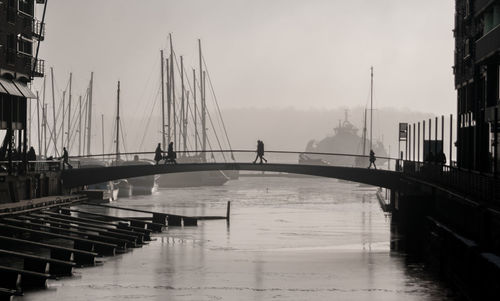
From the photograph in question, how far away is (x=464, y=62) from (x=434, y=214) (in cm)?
1864

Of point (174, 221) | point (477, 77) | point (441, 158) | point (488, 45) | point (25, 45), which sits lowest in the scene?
point (174, 221)

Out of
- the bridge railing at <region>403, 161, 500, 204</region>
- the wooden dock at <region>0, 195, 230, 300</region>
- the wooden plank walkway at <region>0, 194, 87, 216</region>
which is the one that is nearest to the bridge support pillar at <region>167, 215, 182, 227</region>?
the wooden dock at <region>0, 195, 230, 300</region>

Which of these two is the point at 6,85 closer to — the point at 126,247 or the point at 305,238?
the point at 126,247

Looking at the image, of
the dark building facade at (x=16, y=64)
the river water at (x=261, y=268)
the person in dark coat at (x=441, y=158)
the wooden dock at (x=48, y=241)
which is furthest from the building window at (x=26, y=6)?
the person in dark coat at (x=441, y=158)

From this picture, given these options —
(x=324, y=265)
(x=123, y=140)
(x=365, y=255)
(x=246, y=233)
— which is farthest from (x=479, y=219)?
(x=123, y=140)

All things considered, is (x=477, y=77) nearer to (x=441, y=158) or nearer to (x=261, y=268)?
(x=441, y=158)

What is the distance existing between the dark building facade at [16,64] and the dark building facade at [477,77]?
31.0 meters

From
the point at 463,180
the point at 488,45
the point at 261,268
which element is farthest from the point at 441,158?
the point at 261,268

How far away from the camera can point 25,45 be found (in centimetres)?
8288

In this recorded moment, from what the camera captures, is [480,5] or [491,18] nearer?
[491,18]

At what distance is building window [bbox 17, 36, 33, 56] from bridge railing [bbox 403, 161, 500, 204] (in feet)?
97.5

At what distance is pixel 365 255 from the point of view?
69.0 m

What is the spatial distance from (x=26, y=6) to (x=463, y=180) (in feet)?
121

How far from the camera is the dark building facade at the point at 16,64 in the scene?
7775cm
